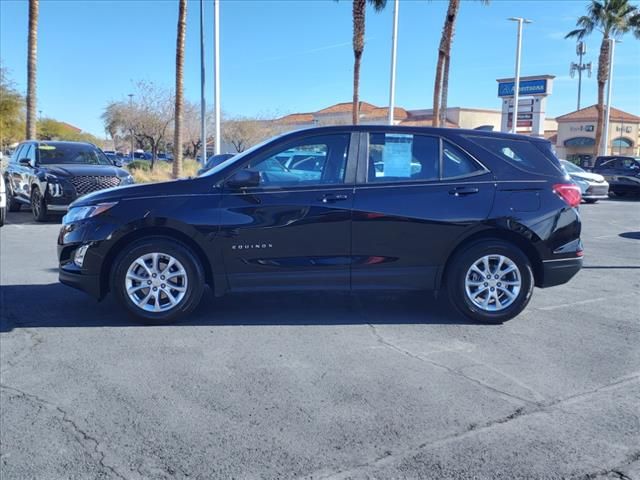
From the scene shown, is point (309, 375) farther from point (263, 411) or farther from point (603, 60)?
point (603, 60)

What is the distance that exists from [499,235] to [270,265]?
7.56ft

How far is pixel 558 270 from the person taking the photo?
19.7 feet

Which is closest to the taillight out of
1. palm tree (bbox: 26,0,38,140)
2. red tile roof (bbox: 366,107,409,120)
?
palm tree (bbox: 26,0,38,140)

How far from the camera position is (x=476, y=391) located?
14.1 feet

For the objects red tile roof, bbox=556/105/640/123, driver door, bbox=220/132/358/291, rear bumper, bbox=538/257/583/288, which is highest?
red tile roof, bbox=556/105/640/123

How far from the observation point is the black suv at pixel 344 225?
5.64 m

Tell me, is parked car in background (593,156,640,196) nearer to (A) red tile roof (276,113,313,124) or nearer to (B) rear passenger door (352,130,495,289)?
(B) rear passenger door (352,130,495,289)

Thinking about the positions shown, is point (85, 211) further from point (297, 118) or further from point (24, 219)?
point (297, 118)

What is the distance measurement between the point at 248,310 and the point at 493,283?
2528 millimetres

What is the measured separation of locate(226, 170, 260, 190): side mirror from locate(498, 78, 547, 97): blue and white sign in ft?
122

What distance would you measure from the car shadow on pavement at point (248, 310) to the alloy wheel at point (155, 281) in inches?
9.4

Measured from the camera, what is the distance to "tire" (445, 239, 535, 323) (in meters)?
5.87

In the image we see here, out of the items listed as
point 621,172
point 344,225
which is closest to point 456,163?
point 344,225

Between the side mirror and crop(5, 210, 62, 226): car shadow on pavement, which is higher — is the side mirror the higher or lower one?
the higher one
